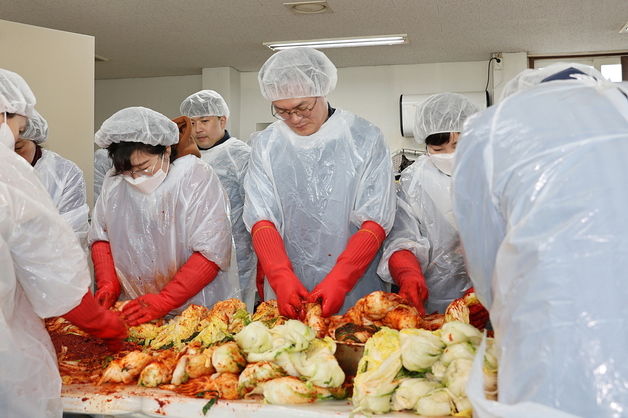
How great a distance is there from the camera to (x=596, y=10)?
5.90m

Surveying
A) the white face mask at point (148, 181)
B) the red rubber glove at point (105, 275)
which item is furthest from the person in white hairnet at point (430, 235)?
the red rubber glove at point (105, 275)

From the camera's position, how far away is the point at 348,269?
8.18 ft

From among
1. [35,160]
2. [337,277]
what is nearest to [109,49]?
[35,160]

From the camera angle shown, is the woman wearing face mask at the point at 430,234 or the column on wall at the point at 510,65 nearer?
the woman wearing face mask at the point at 430,234

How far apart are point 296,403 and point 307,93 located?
1.46 meters

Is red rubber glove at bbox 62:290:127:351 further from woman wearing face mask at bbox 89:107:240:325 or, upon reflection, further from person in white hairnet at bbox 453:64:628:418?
person in white hairnet at bbox 453:64:628:418

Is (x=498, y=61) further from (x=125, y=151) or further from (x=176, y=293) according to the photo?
(x=176, y=293)

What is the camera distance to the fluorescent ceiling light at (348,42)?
6.75 metres

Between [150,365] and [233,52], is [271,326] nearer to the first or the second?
[150,365]

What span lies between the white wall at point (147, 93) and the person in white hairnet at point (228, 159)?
13.5 ft

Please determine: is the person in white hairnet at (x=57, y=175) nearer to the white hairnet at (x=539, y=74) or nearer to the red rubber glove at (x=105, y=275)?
the red rubber glove at (x=105, y=275)

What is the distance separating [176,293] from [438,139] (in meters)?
1.56

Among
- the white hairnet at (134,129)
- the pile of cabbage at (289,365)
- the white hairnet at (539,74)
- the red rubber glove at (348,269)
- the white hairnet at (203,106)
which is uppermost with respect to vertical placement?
the white hairnet at (203,106)

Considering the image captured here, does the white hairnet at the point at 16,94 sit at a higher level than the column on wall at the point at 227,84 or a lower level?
lower
